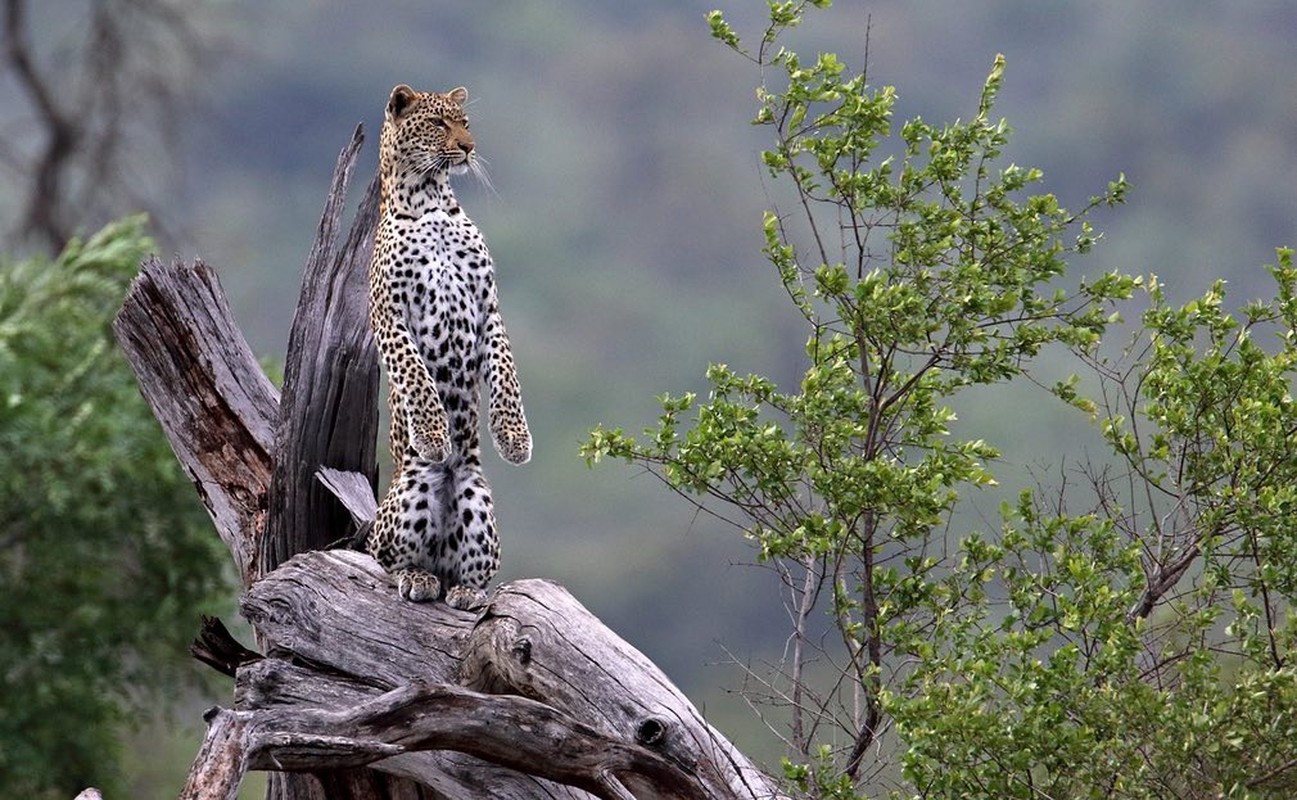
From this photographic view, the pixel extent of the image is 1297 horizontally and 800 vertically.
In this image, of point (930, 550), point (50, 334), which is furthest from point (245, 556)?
point (50, 334)

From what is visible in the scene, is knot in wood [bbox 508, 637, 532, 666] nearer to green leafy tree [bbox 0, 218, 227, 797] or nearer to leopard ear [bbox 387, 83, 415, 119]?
leopard ear [bbox 387, 83, 415, 119]

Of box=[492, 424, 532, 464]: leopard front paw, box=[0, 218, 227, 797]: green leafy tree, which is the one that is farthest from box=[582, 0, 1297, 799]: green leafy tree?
box=[0, 218, 227, 797]: green leafy tree

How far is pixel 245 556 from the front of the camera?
7.97m

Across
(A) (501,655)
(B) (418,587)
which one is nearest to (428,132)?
(B) (418,587)

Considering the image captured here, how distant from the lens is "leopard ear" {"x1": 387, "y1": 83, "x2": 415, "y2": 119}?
6.96 meters

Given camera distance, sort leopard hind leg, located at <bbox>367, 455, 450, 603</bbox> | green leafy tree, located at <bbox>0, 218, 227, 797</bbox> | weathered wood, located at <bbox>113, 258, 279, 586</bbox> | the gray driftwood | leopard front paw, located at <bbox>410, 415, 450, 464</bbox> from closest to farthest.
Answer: the gray driftwood < leopard front paw, located at <bbox>410, 415, 450, 464</bbox> < leopard hind leg, located at <bbox>367, 455, 450, 603</bbox> < weathered wood, located at <bbox>113, 258, 279, 586</bbox> < green leafy tree, located at <bbox>0, 218, 227, 797</bbox>

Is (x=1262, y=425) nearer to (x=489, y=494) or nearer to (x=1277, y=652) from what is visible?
(x=1277, y=652)

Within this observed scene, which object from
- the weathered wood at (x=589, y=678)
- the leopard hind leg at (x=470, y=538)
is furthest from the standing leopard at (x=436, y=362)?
A: the weathered wood at (x=589, y=678)

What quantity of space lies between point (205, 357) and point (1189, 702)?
4745 mm

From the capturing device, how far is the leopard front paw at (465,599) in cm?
668

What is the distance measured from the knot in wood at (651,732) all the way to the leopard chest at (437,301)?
1.91 m

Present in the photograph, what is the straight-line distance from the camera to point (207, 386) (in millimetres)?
8023

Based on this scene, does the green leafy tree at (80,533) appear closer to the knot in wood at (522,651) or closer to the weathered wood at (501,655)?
the weathered wood at (501,655)

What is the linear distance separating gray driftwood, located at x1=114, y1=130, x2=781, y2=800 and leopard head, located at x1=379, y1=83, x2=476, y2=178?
0.73 m
